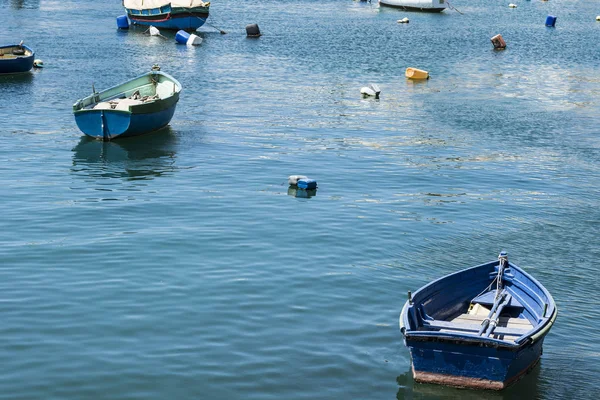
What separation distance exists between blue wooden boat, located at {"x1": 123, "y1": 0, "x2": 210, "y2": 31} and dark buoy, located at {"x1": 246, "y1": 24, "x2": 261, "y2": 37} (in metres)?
6.57

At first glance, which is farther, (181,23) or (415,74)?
(181,23)

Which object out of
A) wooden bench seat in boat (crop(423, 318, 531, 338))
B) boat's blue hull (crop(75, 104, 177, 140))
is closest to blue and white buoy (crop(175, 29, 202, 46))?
boat's blue hull (crop(75, 104, 177, 140))

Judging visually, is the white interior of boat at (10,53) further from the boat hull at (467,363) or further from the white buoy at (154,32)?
the boat hull at (467,363)

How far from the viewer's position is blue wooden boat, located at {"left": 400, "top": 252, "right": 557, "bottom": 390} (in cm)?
1558

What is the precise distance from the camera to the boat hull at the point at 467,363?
1559cm

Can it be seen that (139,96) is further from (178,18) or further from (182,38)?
(178,18)

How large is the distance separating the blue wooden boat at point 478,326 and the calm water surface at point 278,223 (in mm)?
502

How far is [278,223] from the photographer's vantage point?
87.1 feet

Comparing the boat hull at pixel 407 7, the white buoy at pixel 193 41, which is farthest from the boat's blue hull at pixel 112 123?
the boat hull at pixel 407 7

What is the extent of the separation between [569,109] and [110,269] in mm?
31581

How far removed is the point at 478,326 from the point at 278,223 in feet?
34.4

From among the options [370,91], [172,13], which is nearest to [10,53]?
[370,91]

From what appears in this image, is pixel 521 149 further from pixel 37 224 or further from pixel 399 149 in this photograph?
pixel 37 224

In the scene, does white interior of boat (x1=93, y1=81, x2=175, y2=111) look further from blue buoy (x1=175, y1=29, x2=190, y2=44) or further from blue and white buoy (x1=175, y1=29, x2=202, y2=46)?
blue buoy (x1=175, y1=29, x2=190, y2=44)
